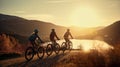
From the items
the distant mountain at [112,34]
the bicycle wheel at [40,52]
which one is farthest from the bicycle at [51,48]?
the distant mountain at [112,34]

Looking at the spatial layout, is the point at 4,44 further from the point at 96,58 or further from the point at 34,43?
the point at 96,58

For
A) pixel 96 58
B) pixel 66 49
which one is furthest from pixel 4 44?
pixel 96 58

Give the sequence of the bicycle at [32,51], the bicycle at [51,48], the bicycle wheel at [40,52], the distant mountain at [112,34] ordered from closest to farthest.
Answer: the bicycle at [32,51]
the bicycle wheel at [40,52]
the bicycle at [51,48]
the distant mountain at [112,34]

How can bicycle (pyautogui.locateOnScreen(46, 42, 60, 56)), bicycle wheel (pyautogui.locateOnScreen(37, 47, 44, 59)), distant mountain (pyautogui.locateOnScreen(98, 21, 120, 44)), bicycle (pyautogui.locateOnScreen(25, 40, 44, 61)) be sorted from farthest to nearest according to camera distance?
1. distant mountain (pyautogui.locateOnScreen(98, 21, 120, 44))
2. bicycle (pyautogui.locateOnScreen(46, 42, 60, 56))
3. bicycle wheel (pyautogui.locateOnScreen(37, 47, 44, 59))
4. bicycle (pyautogui.locateOnScreen(25, 40, 44, 61))

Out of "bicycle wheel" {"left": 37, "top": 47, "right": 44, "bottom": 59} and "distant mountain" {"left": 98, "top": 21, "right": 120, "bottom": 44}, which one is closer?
"bicycle wheel" {"left": 37, "top": 47, "right": 44, "bottom": 59}

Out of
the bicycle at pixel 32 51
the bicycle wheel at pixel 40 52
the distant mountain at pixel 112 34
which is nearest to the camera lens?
the bicycle at pixel 32 51

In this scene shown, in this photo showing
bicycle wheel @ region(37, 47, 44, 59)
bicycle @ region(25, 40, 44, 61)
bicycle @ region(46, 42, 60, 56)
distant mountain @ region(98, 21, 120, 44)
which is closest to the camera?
bicycle @ region(25, 40, 44, 61)

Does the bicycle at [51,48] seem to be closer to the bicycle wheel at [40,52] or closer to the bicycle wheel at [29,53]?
the bicycle wheel at [40,52]

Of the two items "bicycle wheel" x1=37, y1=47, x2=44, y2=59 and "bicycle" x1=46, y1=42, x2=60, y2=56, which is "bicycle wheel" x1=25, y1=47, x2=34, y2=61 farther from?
"bicycle" x1=46, y1=42, x2=60, y2=56

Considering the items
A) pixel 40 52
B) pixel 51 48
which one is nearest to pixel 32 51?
pixel 40 52

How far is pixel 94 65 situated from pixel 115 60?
1.33 meters

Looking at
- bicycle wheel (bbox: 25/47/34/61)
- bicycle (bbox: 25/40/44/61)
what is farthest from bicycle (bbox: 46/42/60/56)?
bicycle wheel (bbox: 25/47/34/61)

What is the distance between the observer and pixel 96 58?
13.6 meters

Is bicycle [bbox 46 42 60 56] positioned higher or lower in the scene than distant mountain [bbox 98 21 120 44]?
lower
